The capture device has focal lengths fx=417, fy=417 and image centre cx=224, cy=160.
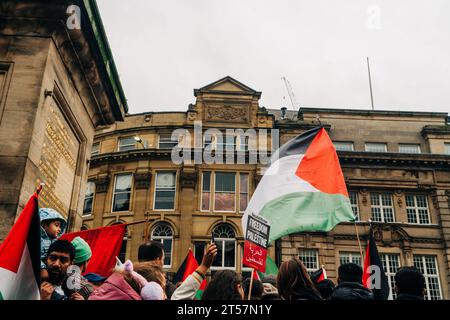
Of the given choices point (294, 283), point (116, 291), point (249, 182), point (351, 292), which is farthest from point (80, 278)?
point (249, 182)

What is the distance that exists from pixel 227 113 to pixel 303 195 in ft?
77.6

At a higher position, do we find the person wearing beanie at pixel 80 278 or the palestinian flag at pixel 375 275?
the palestinian flag at pixel 375 275

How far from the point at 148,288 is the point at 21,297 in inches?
38.2

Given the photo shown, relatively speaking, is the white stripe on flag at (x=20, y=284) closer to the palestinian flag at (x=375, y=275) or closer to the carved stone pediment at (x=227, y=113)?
the palestinian flag at (x=375, y=275)

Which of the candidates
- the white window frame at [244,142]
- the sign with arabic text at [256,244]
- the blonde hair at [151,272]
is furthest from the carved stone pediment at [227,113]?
the blonde hair at [151,272]

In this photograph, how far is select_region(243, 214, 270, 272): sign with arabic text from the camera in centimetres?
504

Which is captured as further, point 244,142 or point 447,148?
point 447,148

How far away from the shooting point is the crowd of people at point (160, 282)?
345cm

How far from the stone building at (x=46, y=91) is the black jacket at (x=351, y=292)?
435cm

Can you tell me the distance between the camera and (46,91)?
267 inches

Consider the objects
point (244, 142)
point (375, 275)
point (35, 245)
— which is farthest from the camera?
point (244, 142)

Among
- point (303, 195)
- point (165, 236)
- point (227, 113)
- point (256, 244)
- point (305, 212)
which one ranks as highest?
point (227, 113)

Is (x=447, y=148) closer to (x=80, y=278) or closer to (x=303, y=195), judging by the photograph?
(x=303, y=195)

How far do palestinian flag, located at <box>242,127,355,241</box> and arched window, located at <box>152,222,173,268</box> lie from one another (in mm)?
20545
